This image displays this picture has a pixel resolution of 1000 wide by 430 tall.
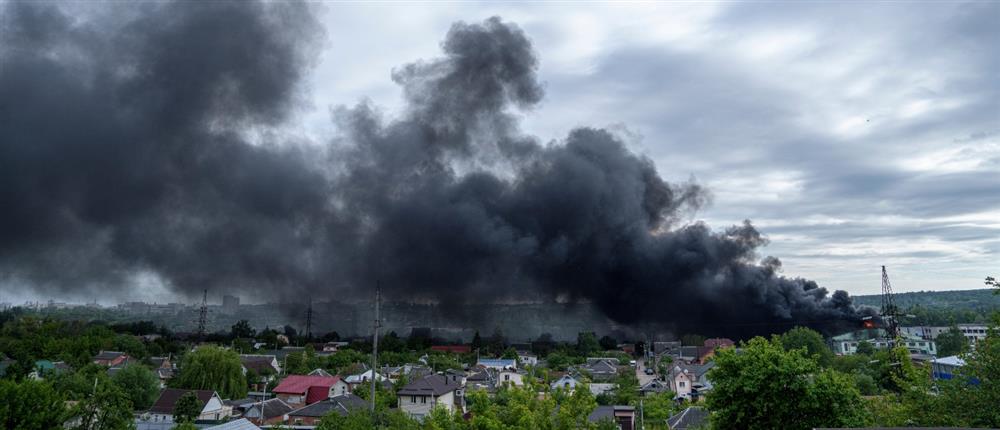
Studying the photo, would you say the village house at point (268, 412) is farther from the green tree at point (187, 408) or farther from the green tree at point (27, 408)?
the green tree at point (27, 408)

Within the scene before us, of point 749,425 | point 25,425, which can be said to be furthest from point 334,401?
point 749,425

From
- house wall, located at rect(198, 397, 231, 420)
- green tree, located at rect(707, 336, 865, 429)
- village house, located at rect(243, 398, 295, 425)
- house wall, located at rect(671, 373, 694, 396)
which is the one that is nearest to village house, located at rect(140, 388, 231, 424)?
house wall, located at rect(198, 397, 231, 420)

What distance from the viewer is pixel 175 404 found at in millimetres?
32938

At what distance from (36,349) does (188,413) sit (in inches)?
1655

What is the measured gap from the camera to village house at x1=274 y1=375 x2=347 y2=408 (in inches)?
1547

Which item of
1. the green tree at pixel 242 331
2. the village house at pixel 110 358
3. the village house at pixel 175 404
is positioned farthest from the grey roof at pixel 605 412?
the green tree at pixel 242 331

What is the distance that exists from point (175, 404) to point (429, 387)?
1501cm

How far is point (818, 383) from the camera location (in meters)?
13.4

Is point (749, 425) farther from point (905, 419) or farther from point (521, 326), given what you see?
point (521, 326)

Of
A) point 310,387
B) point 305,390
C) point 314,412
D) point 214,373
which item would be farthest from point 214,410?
point 214,373

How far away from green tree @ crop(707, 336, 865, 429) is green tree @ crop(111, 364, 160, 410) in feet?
122

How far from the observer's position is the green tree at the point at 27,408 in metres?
16.5

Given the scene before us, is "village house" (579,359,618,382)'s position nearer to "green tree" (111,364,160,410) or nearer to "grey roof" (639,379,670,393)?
"grey roof" (639,379,670,393)

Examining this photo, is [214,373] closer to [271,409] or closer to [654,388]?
[271,409]
